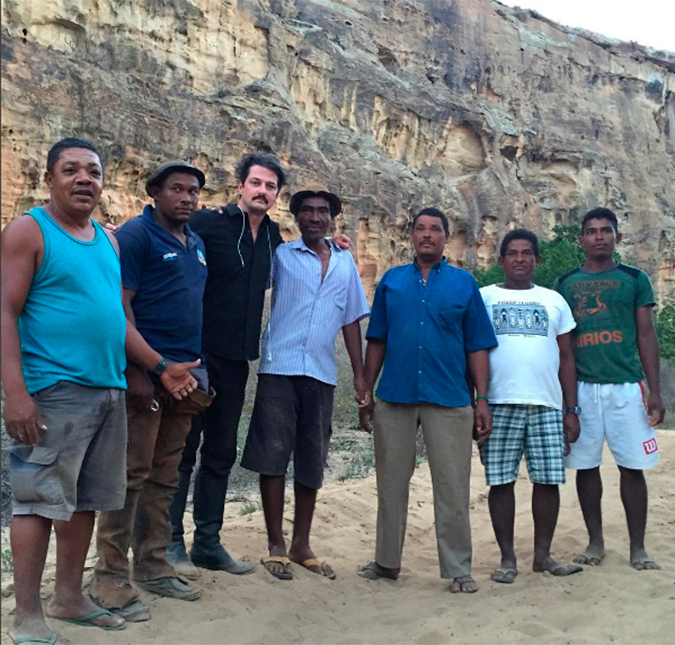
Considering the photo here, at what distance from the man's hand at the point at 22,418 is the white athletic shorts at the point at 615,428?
128 inches

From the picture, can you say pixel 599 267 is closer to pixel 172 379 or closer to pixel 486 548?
pixel 486 548

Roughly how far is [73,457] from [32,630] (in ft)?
2.27

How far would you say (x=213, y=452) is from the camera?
13.8 ft

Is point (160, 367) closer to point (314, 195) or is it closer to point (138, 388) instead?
point (138, 388)

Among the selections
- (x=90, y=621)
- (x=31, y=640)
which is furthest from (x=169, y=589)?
(x=31, y=640)

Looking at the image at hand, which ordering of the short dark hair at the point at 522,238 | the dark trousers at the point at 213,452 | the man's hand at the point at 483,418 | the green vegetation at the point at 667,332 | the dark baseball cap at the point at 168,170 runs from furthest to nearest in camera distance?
the green vegetation at the point at 667,332
the short dark hair at the point at 522,238
the man's hand at the point at 483,418
the dark trousers at the point at 213,452
the dark baseball cap at the point at 168,170

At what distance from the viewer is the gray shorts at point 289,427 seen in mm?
4297

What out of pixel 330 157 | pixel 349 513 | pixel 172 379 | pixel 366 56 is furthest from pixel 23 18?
pixel 172 379

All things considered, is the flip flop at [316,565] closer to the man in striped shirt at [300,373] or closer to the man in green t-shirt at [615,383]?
the man in striped shirt at [300,373]

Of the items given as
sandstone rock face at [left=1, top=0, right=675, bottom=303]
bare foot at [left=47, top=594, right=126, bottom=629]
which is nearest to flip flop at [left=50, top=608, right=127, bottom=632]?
bare foot at [left=47, top=594, right=126, bottom=629]

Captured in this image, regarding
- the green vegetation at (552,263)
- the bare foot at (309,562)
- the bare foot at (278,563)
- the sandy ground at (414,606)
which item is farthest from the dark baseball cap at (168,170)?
the green vegetation at (552,263)

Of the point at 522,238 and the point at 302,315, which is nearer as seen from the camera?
the point at 302,315

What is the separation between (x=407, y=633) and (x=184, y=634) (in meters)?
1.12

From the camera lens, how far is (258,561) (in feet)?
15.4
